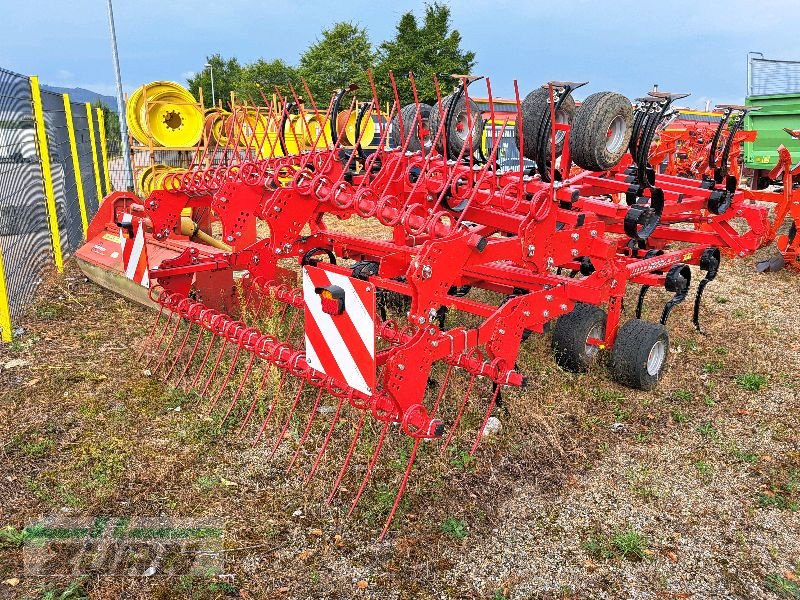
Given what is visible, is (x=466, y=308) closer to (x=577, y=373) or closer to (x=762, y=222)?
(x=577, y=373)

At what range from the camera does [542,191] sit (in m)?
3.77

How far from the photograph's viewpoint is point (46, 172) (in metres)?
7.09

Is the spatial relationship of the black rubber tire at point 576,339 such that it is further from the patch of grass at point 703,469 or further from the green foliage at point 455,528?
the green foliage at point 455,528

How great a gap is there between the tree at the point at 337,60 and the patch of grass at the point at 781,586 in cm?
4129

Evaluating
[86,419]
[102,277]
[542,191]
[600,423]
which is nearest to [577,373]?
[600,423]

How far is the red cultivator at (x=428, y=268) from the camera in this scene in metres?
3.08

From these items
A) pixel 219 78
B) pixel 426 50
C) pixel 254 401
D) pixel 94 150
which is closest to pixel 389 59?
pixel 426 50

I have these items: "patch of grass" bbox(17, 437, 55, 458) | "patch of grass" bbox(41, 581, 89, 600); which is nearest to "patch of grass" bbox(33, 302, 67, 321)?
"patch of grass" bbox(17, 437, 55, 458)

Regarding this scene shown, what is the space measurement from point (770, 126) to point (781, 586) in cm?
880

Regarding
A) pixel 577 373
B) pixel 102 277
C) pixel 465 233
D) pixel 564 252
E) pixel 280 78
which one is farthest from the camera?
pixel 280 78

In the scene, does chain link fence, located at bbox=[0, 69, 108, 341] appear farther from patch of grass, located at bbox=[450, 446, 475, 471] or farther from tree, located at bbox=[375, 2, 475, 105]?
tree, located at bbox=[375, 2, 475, 105]

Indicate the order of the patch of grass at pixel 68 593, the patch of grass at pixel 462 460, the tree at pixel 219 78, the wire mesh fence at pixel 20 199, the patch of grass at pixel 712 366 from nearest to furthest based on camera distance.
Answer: the patch of grass at pixel 68 593, the patch of grass at pixel 462 460, the patch of grass at pixel 712 366, the wire mesh fence at pixel 20 199, the tree at pixel 219 78

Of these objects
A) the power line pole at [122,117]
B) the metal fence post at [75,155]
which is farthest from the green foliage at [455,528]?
the power line pole at [122,117]

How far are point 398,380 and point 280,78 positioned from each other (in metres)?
51.2
